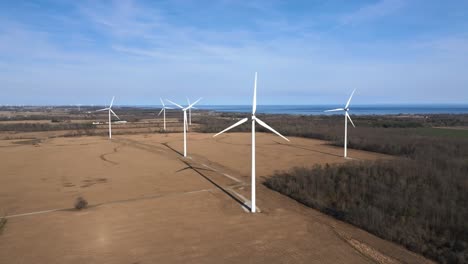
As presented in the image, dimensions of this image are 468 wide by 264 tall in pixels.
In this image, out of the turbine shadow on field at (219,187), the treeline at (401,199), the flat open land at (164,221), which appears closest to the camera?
the flat open land at (164,221)

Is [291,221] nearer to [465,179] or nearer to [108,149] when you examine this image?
[465,179]

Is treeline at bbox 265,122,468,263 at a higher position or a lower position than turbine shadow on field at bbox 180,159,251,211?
higher

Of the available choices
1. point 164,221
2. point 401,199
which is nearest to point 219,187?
point 164,221

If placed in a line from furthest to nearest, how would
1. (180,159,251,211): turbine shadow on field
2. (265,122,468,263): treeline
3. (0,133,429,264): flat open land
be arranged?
1. (180,159,251,211): turbine shadow on field
2. (265,122,468,263): treeline
3. (0,133,429,264): flat open land

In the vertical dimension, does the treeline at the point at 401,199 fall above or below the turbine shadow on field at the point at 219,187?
above

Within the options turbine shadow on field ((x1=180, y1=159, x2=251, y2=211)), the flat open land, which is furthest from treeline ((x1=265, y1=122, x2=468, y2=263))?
turbine shadow on field ((x1=180, y1=159, x2=251, y2=211))

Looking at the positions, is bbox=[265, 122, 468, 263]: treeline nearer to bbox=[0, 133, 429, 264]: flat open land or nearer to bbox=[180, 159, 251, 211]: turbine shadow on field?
bbox=[0, 133, 429, 264]: flat open land

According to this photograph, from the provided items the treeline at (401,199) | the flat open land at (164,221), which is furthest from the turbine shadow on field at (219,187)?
the treeline at (401,199)

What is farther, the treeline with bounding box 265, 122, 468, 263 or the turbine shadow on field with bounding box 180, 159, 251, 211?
the turbine shadow on field with bounding box 180, 159, 251, 211

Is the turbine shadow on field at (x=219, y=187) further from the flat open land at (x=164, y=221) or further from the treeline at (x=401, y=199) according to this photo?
the treeline at (x=401, y=199)
